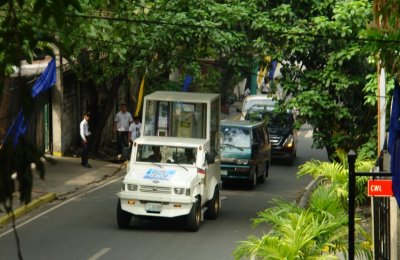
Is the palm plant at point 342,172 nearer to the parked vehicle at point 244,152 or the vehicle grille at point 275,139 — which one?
the parked vehicle at point 244,152

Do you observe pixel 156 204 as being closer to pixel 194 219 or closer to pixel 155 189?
pixel 155 189

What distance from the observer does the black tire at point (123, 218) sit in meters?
20.9

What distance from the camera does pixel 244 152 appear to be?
28.3m

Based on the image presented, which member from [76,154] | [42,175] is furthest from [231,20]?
[42,175]

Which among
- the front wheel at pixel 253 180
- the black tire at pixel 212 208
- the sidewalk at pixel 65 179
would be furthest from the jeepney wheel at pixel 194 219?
the front wheel at pixel 253 180

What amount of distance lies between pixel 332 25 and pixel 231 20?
247cm

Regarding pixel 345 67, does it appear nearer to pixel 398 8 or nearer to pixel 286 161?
pixel 398 8

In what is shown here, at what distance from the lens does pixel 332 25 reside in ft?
67.8

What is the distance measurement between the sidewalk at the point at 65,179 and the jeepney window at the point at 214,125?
3508 millimetres

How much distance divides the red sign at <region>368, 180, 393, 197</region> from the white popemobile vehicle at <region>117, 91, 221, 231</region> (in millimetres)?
7307

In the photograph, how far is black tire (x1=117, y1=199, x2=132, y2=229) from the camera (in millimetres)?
20891

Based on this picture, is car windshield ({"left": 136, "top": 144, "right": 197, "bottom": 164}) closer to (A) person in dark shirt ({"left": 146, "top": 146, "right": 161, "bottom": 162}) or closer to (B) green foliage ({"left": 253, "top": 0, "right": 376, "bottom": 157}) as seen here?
(A) person in dark shirt ({"left": 146, "top": 146, "right": 161, "bottom": 162})

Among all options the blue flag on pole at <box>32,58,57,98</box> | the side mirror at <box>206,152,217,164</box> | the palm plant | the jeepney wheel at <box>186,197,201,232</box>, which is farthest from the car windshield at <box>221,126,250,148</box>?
the jeepney wheel at <box>186,197,201,232</box>

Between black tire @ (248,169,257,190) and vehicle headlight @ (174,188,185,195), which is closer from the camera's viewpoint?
vehicle headlight @ (174,188,185,195)
